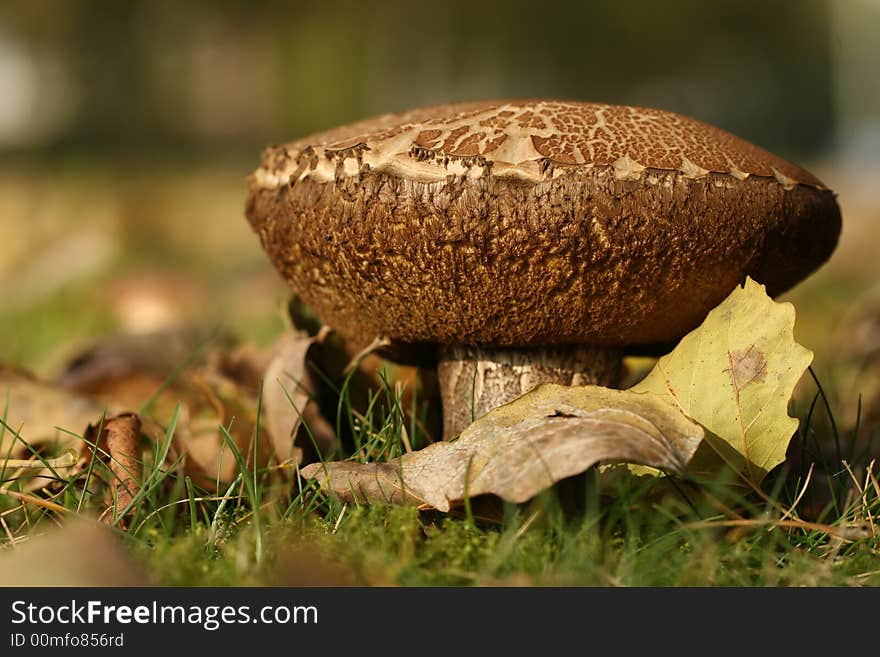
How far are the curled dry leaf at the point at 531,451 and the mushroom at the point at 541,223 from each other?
6.6 inches

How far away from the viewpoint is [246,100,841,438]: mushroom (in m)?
1.18

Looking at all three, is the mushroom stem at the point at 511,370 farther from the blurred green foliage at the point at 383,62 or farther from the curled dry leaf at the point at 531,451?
the blurred green foliage at the point at 383,62

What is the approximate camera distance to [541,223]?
1171mm

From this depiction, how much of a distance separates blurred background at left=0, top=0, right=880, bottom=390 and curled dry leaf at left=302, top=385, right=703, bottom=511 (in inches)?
125

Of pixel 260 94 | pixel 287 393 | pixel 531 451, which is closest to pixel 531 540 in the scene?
pixel 531 451

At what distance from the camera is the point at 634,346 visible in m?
1.53

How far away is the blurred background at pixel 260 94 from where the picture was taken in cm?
610

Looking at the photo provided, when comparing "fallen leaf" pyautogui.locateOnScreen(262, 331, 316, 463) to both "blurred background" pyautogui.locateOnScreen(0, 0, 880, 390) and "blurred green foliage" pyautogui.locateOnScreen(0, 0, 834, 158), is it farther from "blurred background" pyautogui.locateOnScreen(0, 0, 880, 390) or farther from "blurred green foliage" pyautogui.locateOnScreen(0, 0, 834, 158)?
"blurred green foliage" pyautogui.locateOnScreen(0, 0, 834, 158)

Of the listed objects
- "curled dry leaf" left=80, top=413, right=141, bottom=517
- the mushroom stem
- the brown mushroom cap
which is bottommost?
"curled dry leaf" left=80, top=413, right=141, bottom=517

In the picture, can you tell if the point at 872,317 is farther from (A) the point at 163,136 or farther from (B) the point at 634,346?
(A) the point at 163,136

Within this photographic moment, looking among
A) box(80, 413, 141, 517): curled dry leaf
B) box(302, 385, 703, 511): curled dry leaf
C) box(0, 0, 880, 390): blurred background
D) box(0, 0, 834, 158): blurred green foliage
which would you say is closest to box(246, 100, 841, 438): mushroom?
box(302, 385, 703, 511): curled dry leaf
